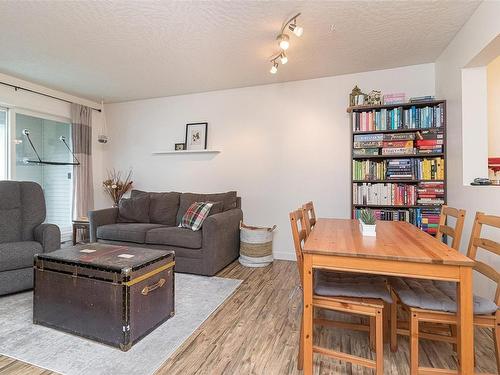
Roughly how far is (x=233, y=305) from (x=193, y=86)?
305 cm

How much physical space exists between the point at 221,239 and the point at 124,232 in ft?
4.09

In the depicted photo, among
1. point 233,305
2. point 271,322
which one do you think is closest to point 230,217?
point 233,305

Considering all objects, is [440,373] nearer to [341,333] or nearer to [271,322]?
[341,333]

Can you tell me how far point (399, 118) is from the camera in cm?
295

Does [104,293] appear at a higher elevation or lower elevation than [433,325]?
higher

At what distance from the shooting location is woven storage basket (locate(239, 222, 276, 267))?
10.9 feet

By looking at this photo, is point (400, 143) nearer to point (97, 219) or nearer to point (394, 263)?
point (394, 263)

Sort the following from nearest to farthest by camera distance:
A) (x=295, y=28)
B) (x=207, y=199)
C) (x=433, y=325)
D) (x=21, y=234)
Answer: (x=433, y=325), (x=295, y=28), (x=21, y=234), (x=207, y=199)

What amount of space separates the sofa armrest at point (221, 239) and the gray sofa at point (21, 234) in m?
1.50

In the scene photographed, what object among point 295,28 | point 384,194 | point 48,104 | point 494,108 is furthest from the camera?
point 48,104

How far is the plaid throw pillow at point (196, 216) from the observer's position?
318 centimetres

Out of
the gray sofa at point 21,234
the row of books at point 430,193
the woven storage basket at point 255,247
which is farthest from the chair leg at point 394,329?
the gray sofa at point 21,234

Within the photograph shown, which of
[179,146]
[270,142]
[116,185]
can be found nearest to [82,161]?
[116,185]

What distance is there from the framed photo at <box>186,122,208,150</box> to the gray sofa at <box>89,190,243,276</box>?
2.73 ft
